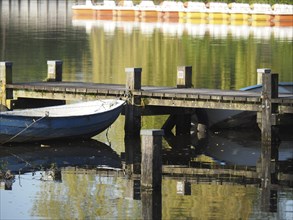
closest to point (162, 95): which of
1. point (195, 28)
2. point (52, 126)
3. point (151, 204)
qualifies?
point (52, 126)

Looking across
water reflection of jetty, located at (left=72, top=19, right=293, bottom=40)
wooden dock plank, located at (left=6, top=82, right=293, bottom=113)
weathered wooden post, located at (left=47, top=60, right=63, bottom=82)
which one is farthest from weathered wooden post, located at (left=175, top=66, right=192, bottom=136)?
water reflection of jetty, located at (left=72, top=19, right=293, bottom=40)

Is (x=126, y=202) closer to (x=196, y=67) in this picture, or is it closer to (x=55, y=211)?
(x=55, y=211)

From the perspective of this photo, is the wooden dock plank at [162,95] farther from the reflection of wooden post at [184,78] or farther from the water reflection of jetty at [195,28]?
the water reflection of jetty at [195,28]

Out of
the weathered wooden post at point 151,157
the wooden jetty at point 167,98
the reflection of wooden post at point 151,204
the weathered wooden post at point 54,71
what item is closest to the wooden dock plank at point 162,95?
the wooden jetty at point 167,98

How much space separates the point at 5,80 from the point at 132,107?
164 inches

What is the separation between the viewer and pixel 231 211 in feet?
76.2

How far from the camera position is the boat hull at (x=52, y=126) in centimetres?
3062

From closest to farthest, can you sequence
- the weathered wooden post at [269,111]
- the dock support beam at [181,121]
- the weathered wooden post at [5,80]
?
1. the weathered wooden post at [269,111]
2. the dock support beam at [181,121]
3. the weathered wooden post at [5,80]

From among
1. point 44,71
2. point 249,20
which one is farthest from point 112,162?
point 249,20

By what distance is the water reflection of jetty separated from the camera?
4021 inches

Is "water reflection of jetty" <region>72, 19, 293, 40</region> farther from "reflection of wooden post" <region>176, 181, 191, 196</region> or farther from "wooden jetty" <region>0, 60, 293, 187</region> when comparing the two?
"reflection of wooden post" <region>176, 181, 191, 196</region>

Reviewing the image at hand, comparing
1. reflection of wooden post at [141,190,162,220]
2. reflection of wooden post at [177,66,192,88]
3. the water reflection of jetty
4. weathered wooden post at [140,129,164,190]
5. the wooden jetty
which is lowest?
reflection of wooden post at [141,190,162,220]

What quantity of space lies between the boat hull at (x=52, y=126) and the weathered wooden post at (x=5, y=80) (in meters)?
3.69

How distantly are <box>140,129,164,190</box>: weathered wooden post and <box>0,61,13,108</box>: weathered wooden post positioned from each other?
37.0ft
